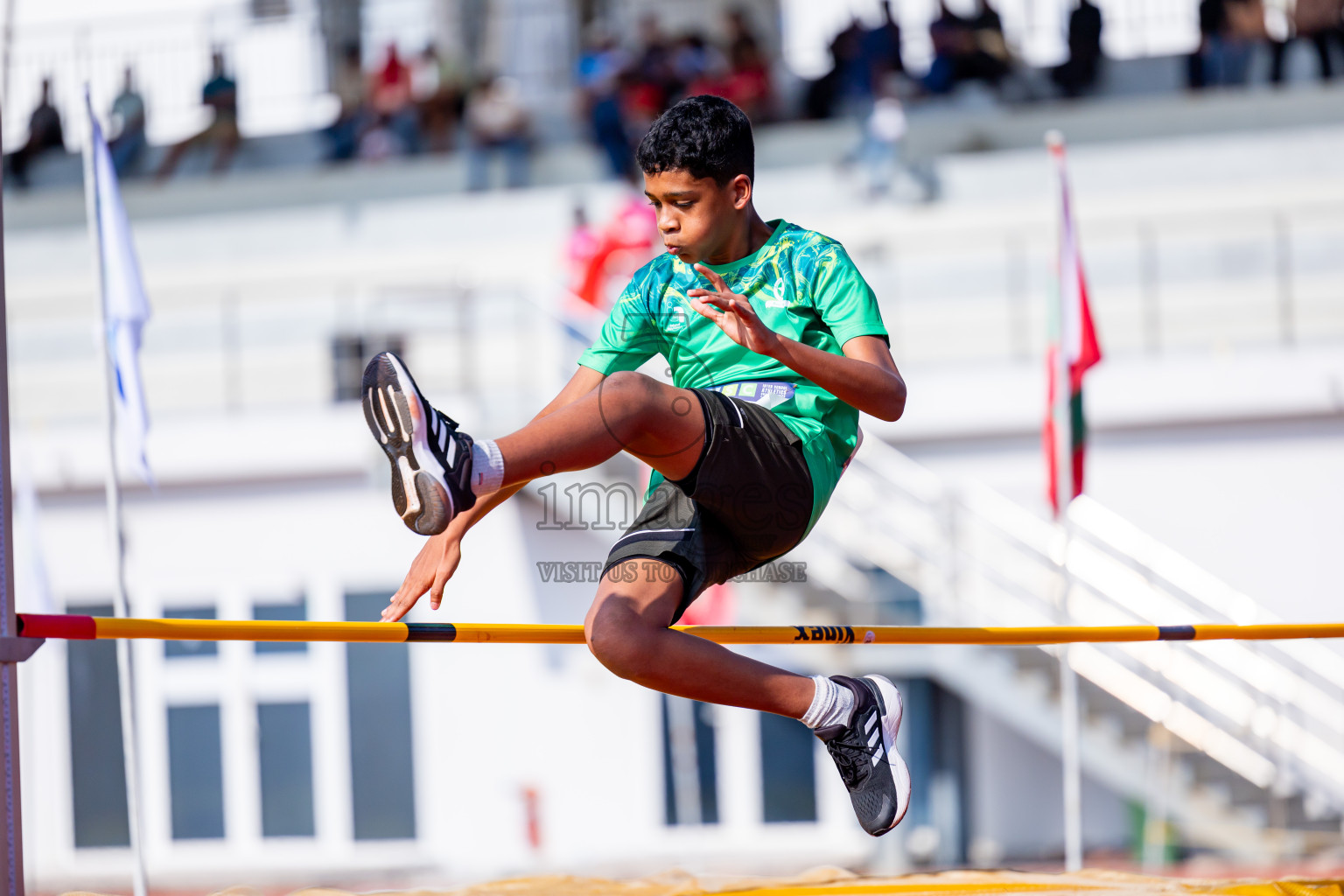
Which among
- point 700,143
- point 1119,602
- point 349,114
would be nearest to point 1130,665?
point 1119,602

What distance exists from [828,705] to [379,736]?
6.62 meters

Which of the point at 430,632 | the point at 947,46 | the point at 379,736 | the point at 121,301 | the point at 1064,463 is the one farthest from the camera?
the point at 947,46

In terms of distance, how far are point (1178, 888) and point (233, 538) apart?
22.4ft

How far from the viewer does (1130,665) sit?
8211 mm

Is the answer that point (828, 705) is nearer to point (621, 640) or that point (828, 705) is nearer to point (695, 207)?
→ point (621, 640)

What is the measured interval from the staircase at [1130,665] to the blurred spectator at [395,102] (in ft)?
19.1

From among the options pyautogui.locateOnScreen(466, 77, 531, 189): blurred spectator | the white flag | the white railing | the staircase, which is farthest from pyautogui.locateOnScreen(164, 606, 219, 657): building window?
pyautogui.locateOnScreen(466, 77, 531, 189): blurred spectator

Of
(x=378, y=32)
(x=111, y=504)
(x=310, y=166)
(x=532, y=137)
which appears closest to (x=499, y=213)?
(x=532, y=137)

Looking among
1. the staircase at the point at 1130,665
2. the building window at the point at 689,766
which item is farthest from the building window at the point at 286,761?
the staircase at the point at 1130,665

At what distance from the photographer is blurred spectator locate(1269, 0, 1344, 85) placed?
1080 cm

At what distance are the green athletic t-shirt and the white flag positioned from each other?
3475 mm

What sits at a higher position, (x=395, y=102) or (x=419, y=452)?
(x=395, y=102)

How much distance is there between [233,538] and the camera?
9273mm

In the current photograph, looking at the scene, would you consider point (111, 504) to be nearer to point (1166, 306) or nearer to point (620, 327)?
point (620, 327)
